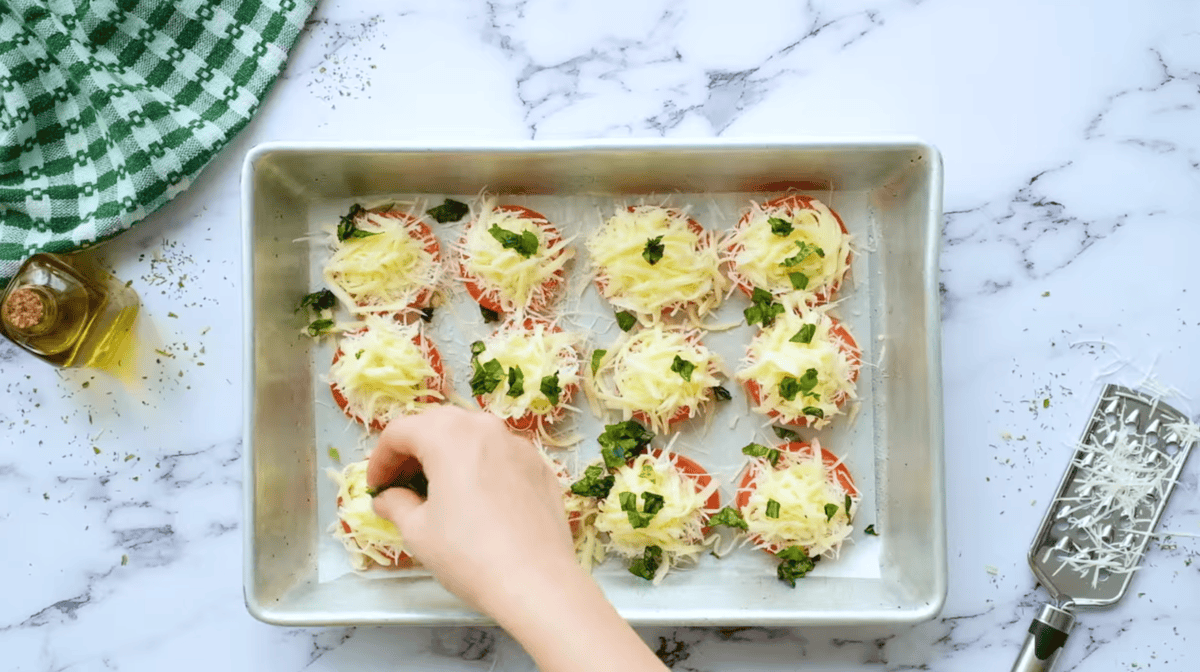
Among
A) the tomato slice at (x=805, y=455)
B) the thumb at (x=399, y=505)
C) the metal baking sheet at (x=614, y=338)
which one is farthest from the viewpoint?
the tomato slice at (x=805, y=455)

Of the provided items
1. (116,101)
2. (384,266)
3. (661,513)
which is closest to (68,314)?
(116,101)

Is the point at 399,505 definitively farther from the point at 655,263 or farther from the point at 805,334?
the point at 805,334

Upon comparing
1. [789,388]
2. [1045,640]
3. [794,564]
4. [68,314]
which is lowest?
[1045,640]

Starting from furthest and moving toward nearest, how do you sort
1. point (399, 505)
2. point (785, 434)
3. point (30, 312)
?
point (785, 434) → point (30, 312) → point (399, 505)

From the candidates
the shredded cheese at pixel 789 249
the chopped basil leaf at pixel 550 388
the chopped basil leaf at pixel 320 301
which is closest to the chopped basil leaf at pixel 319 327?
the chopped basil leaf at pixel 320 301

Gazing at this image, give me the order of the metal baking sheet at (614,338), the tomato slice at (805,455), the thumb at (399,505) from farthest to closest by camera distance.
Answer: the tomato slice at (805,455) → the metal baking sheet at (614,338) → the thumb at (399,505)

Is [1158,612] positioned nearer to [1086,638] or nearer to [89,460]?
[1086,638]

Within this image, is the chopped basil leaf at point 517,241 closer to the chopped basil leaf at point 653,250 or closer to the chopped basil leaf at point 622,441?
the chopped basil leaf at point 653,250
